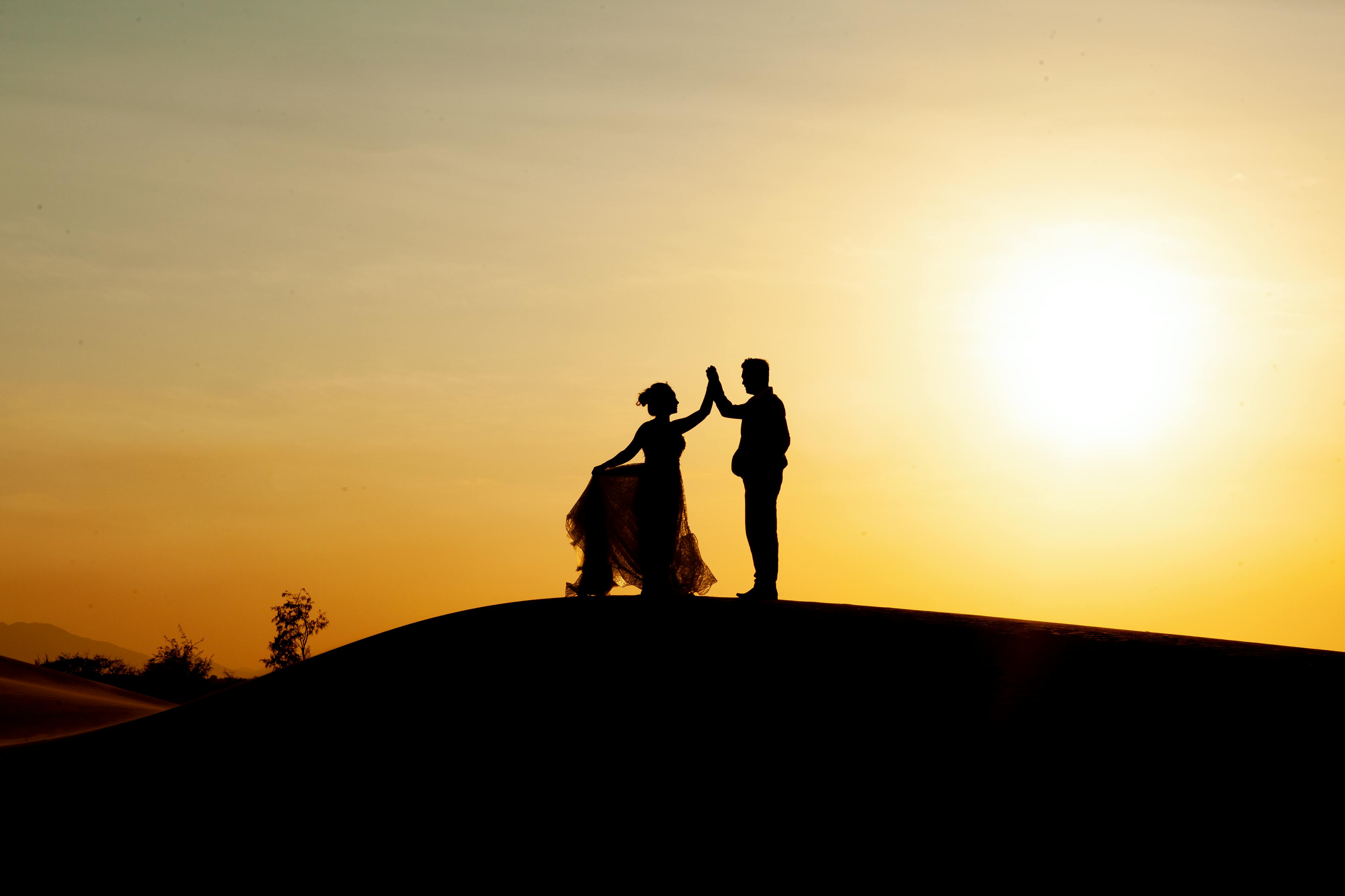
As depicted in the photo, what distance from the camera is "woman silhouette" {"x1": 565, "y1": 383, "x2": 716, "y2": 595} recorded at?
11.3 m

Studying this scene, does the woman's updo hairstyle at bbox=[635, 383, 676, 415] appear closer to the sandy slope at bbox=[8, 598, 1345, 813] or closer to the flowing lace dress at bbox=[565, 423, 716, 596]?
the flowing lace dress at bbox=[565, 423, 716, 596]

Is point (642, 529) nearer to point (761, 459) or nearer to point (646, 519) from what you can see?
point (646, 519)

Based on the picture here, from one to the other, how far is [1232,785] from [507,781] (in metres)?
4.97

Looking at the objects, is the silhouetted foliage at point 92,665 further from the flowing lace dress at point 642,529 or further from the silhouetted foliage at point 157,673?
the flowing lace dress at point 642,529

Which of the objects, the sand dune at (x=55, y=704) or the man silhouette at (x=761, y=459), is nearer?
the man silhouette at (x=761, y=459)

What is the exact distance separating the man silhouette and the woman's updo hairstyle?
0.66m

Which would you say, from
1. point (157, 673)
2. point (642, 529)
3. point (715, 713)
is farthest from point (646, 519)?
point (157, 673)

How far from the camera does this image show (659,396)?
11.2 m

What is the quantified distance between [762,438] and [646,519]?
152 cm

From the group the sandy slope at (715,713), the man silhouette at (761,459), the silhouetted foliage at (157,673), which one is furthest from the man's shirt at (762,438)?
the silhouetted foliage at (157,673)

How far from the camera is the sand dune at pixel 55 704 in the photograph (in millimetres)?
12781

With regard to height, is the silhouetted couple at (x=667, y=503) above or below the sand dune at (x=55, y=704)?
above

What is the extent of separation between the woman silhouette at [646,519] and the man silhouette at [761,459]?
0.59 m

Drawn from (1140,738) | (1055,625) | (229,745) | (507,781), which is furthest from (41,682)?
(1140,738)
